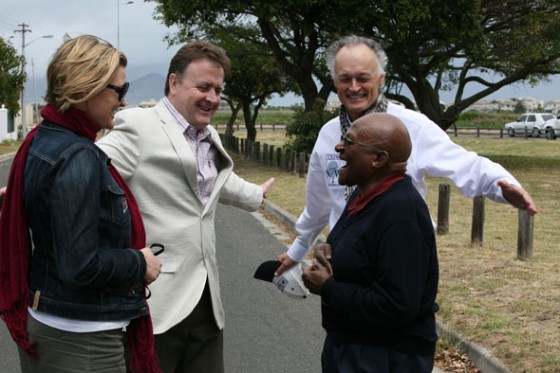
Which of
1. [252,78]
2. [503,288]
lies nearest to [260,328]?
[503,288]

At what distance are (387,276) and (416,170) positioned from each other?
3.86 ft

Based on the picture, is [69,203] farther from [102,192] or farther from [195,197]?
[195,197]

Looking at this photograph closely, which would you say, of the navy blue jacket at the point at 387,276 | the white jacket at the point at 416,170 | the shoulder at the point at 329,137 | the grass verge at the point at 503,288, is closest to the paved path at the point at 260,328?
the grass verge at the point at 503,288

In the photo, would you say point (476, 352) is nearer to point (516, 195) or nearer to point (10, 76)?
point (516, 195)

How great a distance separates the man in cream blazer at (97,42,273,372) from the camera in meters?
3.66

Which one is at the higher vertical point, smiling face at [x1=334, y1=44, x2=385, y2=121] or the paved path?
smiling face at [x1=334, y1=44, x2=385, y2=121]

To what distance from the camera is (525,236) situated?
9.55 meters

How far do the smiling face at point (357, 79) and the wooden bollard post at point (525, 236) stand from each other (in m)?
6.04

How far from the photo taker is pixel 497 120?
82750 mm

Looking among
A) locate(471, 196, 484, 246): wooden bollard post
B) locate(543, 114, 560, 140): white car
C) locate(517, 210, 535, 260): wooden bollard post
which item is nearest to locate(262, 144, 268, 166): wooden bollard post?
locate(471, 196, 484, 246): wooden bollard post

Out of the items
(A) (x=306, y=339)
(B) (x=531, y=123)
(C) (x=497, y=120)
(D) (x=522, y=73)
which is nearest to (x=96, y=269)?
(A) (x=306, y=339)

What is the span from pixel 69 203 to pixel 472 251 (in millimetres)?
8162

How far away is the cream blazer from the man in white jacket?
489 mm

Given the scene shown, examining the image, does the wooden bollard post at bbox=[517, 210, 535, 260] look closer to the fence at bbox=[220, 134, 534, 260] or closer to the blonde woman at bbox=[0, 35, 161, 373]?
the fence at bbox=[220, 134, 534, 260]
